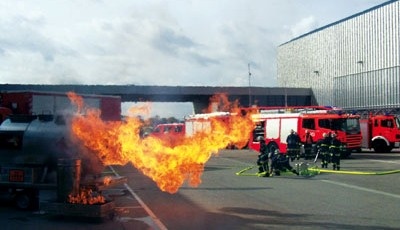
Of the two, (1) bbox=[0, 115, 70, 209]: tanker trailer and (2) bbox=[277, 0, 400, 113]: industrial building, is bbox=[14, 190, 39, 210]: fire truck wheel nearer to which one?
(1) bbox=[0, 115, 70, 209]: tanker trailer

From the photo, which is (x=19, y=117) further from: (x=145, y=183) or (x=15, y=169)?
(x=145, y=183)

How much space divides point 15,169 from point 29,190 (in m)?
0.59

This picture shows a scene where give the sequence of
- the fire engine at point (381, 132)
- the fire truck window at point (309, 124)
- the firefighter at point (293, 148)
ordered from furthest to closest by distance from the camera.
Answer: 1. the fire engine at point (381, 132)
2. the fire truck window at point (309, 124)
3. the firefighter at point (293, 148)

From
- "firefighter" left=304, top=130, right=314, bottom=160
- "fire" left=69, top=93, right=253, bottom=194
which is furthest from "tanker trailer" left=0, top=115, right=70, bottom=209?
"firefighter" left=304, top=130, right=314, bottom=160

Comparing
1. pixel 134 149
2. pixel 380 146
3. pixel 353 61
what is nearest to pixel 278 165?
pixel 134 149

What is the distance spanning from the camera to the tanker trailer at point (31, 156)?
1135 cm

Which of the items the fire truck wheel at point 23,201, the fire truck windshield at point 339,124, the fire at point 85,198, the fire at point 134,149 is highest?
the fire truck windshield at point 339,124

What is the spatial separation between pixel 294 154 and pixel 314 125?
3421 millimetres

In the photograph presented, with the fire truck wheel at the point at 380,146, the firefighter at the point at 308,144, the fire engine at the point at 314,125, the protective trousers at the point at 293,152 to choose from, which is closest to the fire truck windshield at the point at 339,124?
the fire engine at the point at 314,125

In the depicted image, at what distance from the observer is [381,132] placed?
3356cm

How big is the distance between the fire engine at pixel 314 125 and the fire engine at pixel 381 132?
498cm

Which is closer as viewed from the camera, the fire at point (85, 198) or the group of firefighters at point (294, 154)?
the fire at point (85, 198)

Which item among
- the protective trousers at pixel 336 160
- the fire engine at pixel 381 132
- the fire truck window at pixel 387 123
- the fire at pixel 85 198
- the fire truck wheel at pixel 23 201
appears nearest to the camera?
the fire at pixel 85 198

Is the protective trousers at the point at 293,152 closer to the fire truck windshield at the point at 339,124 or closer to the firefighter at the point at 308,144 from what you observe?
the firefighter at the point at 308,144
